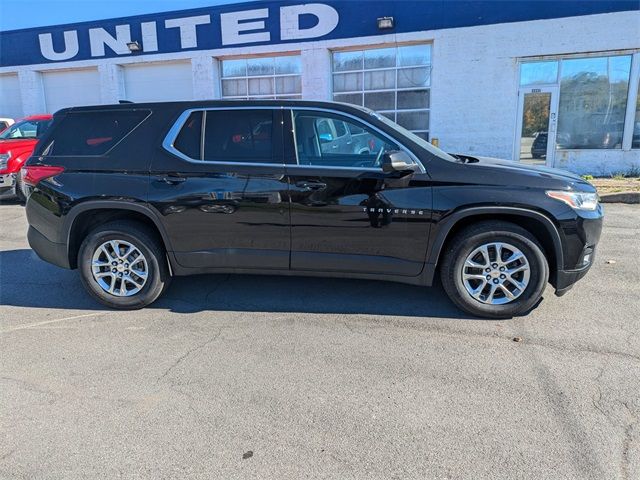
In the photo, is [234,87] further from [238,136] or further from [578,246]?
[578,246]

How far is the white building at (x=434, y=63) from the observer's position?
1261 centimetres

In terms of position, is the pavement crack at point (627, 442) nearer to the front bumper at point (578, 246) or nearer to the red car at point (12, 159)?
the front bumper at point (578, 246)

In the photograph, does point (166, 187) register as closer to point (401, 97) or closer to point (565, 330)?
point (565, 330)

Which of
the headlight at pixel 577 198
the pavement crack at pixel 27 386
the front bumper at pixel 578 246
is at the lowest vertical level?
the pavement crack at pixel 27 386

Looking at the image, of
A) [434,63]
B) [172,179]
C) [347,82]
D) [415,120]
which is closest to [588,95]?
[434,63]

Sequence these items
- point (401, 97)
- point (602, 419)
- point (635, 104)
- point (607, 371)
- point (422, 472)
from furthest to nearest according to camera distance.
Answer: point (401, 97)
point (635, 104)
point (607, 371)
point (602, 419)
point (422, 472)

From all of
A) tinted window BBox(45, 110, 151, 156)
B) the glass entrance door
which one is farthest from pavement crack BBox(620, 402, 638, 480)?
the glass entrance door

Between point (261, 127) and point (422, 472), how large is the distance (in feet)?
9.82

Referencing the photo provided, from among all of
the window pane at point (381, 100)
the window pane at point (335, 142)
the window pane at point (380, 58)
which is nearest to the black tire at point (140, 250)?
the window pane at point (335, 142)

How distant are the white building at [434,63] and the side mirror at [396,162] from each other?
32.7 feet

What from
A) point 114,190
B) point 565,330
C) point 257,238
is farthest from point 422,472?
point 114,190

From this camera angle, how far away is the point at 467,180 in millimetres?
3865

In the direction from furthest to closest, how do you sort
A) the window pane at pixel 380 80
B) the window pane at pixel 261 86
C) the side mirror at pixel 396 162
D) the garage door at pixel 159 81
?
the garage door at pixel 159 81 → the window pane at pixel 261 86 → the window pane at pixel 380 80 → the side mirror at pixel 396 162

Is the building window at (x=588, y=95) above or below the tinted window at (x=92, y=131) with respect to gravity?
above
